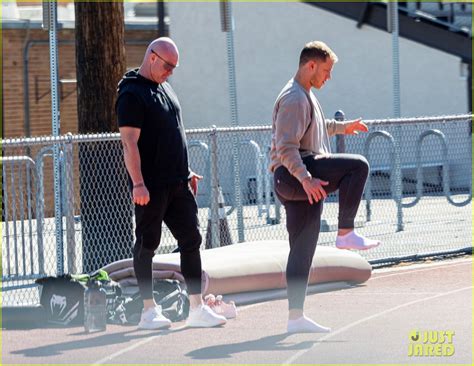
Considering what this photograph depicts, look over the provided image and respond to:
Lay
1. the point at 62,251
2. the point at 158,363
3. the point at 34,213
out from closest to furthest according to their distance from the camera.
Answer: the point at 158,363 < the point at 62,251 < the point at 34,213

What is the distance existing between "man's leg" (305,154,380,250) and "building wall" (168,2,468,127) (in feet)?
56.2

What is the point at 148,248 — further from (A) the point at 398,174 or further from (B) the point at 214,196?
(A) the point at 398,174

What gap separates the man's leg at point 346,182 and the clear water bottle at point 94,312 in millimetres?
1747

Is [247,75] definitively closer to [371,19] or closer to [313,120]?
[371,19]

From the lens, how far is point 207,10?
26.0 m

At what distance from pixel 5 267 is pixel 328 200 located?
3.86 meters

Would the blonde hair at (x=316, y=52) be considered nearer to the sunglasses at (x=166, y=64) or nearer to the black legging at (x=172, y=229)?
the sunglasses at (x=166, y=64)

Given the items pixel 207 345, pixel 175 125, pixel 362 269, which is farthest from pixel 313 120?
pixel 362 269

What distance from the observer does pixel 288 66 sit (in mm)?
25703

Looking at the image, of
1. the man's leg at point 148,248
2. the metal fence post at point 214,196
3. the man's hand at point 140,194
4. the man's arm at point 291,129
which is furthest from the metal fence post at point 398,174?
the man's hand at point 140,194

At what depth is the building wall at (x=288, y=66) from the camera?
979 inches

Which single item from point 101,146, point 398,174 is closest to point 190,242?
point 101,146

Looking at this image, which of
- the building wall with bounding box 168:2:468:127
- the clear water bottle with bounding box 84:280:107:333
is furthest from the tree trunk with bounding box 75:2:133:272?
the building wall with bounding box 168:2:468:127

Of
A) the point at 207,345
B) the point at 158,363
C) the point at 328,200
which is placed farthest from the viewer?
the point at 328,200
